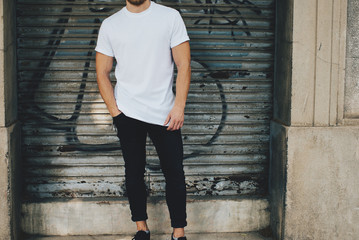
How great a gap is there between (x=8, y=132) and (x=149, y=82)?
1387mm

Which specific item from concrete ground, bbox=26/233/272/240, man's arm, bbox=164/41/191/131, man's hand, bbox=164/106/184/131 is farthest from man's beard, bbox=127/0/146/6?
concrete ground, bbox=26/233/272/240

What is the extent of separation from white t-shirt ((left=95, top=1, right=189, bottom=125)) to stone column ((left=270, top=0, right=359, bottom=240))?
1.18 m

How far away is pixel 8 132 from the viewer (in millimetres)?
3814

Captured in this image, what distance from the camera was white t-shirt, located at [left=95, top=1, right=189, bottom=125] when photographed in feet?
10.7

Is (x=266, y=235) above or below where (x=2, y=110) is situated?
below

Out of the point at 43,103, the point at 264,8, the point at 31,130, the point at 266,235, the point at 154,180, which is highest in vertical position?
the point at 264,8

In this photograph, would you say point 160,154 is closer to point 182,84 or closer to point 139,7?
point 182,84

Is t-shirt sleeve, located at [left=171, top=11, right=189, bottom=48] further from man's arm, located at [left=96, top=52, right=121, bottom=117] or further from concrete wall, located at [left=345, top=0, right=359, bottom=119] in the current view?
concrete wall, located at [left=345, top=0, right=359, bottom=119]

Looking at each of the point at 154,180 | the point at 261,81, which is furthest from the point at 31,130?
the point at 261,81

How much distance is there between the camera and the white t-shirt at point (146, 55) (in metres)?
3.27

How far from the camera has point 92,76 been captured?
13.9 ft

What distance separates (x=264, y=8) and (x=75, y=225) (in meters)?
2.72

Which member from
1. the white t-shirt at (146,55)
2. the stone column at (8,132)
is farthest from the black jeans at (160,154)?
the stone column at (8,132)

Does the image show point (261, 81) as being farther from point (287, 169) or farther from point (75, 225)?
point (75, 225)
